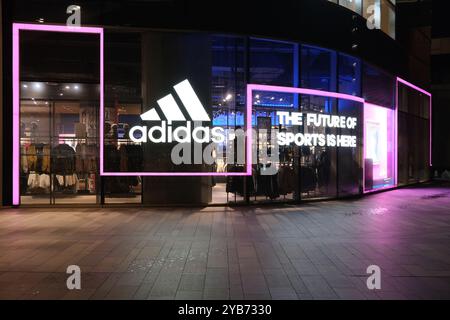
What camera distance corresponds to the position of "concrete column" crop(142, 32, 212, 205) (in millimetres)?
10531

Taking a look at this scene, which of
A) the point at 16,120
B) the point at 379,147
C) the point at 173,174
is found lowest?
the point at 173,174

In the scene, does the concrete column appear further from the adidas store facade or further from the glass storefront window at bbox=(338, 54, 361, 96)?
the glass storefront window at bbox=(338, 54, 361, 96)

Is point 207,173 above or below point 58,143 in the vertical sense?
below

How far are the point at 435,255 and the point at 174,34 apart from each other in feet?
24.8

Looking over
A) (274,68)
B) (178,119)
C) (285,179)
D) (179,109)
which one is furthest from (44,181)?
(274,68)

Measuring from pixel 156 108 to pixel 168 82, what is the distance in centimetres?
70

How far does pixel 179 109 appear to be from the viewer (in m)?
10.5

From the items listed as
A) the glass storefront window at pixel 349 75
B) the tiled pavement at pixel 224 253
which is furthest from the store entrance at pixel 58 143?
the glass storefront window at pixel 349 75

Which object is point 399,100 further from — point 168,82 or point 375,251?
point 375,251

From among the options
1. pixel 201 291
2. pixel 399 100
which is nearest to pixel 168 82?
pixel 201 291

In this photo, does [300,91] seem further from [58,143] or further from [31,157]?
[31,157]

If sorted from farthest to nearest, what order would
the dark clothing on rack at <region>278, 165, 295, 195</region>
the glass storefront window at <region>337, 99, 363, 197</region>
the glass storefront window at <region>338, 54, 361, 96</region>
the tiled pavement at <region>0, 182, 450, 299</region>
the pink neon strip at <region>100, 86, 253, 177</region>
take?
the glass storefront window at <region>338, 54, 361, 96</region>, the glass storefront window at <region>337, 99, 363, 197</region>, the dark clothing on rack at <region>278, 165, 295, 195</region>, the pink neon strip at <region>100, 86, 253, 177</region>, the tiled pavement at <region>0, 182, 450, 299</region>

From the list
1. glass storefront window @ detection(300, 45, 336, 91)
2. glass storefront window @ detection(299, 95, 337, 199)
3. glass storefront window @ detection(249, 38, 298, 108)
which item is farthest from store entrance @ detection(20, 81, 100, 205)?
glass storefront window @ detection(300, 45, 336, 91)

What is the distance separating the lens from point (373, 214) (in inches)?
395
